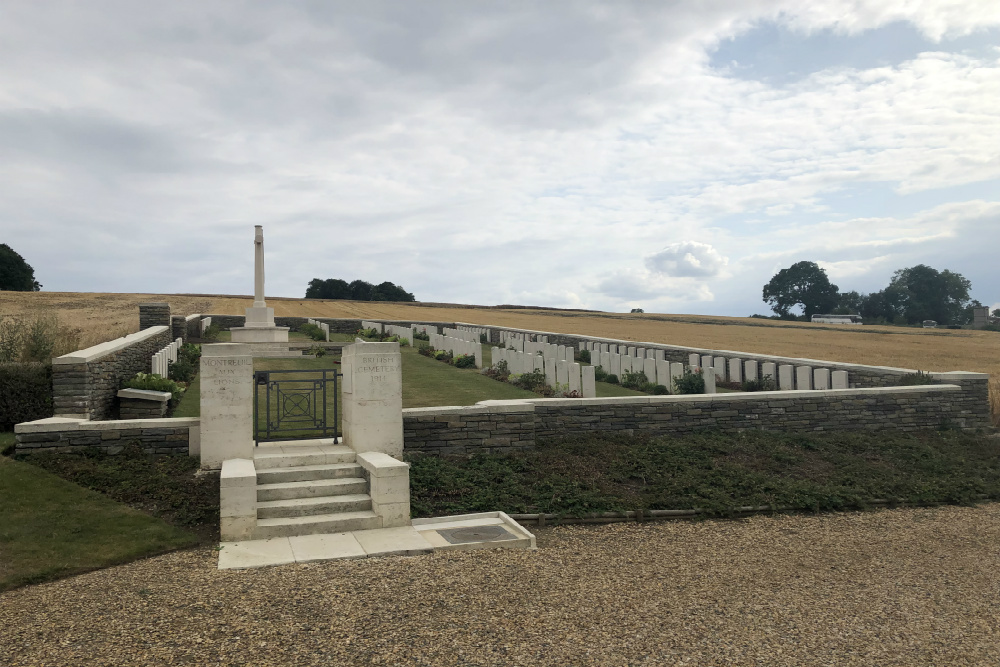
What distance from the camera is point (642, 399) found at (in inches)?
382

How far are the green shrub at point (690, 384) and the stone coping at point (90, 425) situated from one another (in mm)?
9344

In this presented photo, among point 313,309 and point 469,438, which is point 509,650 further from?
point 313,309

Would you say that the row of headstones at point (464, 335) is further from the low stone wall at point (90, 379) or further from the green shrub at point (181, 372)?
the low stone wall at point (90, 379)

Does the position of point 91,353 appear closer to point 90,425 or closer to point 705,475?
point 90,425

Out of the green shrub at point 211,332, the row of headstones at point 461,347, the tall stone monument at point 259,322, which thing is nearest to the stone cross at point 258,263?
the tall stone monument at point 259,322

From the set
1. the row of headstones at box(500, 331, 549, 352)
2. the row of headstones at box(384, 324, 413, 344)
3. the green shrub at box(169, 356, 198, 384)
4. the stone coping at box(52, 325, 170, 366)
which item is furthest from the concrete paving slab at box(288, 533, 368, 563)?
the row of headstones at box(384, 324, 413, 344)

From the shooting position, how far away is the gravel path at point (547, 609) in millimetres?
4297

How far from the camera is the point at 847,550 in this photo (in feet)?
21.9

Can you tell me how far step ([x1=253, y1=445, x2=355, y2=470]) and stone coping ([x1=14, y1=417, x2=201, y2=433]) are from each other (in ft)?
2.88

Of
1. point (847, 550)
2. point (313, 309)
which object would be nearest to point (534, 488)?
point (847, 550)

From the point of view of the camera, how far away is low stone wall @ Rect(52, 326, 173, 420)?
9109 millimetres

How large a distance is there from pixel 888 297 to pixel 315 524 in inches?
2992

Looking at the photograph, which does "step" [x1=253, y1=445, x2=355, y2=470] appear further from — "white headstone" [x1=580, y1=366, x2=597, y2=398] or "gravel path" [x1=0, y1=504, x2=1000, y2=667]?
"white headstone" [x1=580, y1=366, x2=597, y2=398]

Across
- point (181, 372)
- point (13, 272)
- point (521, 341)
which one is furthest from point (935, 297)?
point (13, 272)
